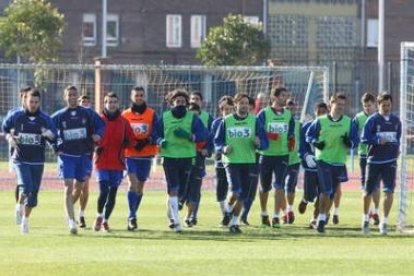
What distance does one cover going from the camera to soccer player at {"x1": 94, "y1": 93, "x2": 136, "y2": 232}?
69.8ft

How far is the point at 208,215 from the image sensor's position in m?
25.4

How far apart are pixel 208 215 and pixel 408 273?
9945 mm

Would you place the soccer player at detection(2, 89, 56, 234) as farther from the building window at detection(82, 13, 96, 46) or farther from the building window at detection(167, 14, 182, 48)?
the building window at detection(167, 14, 182, 48)

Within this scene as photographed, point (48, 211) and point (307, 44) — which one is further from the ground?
point (307, 44)

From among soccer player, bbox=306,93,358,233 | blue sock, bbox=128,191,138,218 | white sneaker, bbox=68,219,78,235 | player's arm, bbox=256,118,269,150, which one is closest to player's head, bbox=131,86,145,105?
blue sock, bbox=128,191,138,218

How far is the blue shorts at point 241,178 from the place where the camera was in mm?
21406

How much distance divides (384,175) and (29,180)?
5.35 m

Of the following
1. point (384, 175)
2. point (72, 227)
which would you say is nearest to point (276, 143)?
point (384, 175)

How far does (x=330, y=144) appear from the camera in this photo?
70.5 feet

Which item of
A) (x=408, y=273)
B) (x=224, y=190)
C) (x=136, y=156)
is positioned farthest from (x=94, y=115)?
(x=408, y=273)


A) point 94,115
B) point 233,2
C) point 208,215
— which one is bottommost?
point 208,215

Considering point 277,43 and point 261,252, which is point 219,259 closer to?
point 261,252

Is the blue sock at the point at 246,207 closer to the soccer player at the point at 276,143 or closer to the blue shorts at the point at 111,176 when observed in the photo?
the soccer player at the point at 276,143

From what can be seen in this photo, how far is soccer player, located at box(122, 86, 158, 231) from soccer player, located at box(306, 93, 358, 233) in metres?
2.47
